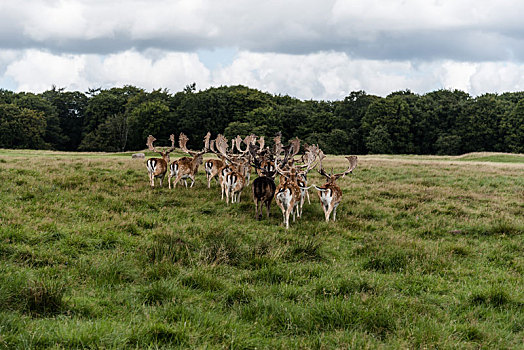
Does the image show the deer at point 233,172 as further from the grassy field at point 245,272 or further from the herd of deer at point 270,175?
the grassy field at point 245,272

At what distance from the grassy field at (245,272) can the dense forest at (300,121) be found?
54.0 m

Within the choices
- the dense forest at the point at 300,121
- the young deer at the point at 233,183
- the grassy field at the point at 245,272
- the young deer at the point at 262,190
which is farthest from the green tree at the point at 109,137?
the young deer at the point at 262,190

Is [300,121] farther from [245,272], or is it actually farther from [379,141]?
[245,272]

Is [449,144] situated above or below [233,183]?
above

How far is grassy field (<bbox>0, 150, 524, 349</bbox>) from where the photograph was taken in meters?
5.31

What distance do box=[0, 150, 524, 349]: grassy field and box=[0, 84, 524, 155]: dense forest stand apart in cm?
5398

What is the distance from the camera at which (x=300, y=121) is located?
246 ft

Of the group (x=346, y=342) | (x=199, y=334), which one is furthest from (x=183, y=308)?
(x=346, y=342)

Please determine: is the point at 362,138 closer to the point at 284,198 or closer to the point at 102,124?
the point at 102,124

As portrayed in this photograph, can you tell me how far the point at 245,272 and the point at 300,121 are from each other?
6835 centimetres

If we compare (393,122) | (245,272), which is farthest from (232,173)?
(393,122)

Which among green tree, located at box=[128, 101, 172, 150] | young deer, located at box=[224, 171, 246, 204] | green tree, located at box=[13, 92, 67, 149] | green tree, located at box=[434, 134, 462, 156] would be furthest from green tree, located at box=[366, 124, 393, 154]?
green tree, located at box=[13, 92, 67, 149]

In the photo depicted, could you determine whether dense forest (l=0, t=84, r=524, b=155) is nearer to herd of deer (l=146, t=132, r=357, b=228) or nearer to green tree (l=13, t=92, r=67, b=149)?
green tree (l=13, t=92, r=67, b=149)

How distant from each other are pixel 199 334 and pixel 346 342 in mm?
1755
